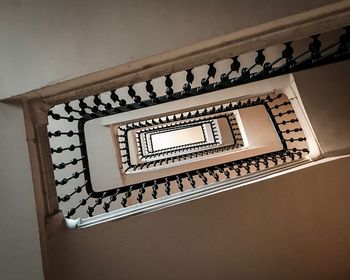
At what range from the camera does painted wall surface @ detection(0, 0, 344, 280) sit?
93 centimetres

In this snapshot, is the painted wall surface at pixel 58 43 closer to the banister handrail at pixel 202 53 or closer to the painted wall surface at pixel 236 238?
the banister handrail at pixel 202 53

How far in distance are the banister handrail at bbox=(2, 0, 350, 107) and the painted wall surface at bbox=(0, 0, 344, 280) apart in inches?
1.4

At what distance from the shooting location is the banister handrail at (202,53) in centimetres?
91

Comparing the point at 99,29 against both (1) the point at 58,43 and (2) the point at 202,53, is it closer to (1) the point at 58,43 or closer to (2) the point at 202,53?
(1) the point at 58,43

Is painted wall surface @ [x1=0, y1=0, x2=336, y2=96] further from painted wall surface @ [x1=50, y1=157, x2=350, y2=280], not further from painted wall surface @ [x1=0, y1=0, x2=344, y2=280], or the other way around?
painted wall surface @ [x1=50, y1=157, x2=350, y2=280]

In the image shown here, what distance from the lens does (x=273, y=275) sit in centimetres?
141

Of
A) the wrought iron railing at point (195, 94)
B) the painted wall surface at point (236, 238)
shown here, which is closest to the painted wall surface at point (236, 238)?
the painted wall surface at point (236, 238)

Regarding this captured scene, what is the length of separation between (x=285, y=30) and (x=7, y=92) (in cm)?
118

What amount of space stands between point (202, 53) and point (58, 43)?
603 millimetres

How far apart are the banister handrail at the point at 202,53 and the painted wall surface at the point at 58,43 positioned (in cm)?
3

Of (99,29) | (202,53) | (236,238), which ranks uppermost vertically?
(99,29)

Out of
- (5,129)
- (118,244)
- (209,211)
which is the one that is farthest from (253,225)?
(5,129)

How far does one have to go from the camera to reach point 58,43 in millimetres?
1025

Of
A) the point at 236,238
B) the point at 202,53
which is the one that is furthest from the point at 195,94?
the point at 236,238
